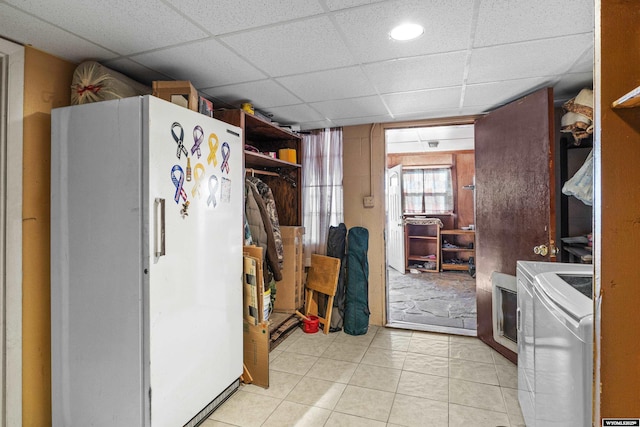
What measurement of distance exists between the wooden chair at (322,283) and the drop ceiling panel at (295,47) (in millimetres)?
1881

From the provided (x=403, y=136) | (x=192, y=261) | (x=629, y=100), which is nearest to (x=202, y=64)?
(x=192, y=261)

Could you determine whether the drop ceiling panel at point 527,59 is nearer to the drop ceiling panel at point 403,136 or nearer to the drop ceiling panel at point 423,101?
the drop ceiling panel at point 423,101

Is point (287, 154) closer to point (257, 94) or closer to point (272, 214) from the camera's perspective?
point (272, 214)

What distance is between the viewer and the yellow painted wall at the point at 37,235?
176cm

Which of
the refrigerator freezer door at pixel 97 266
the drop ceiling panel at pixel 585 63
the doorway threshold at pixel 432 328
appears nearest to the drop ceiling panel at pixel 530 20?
the drop ceiling panel at pixel 585 63

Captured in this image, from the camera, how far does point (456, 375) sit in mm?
2477

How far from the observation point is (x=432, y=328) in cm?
343

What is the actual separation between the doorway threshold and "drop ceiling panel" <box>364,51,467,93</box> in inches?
90.6

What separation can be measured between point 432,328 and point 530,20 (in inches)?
110

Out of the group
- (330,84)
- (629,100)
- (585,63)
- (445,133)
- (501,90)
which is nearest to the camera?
(629,100)

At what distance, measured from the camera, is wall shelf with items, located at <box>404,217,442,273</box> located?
20.5 feet

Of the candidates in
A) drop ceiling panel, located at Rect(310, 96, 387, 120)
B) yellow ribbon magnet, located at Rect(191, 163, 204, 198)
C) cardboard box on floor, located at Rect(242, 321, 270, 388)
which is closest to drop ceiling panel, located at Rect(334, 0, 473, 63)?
drop ceiling panel, located at Rect(310, 96, 387, 120)

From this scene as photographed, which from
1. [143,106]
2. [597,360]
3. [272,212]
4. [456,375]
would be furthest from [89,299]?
[456,375]

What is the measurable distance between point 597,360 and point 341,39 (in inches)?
65.0
